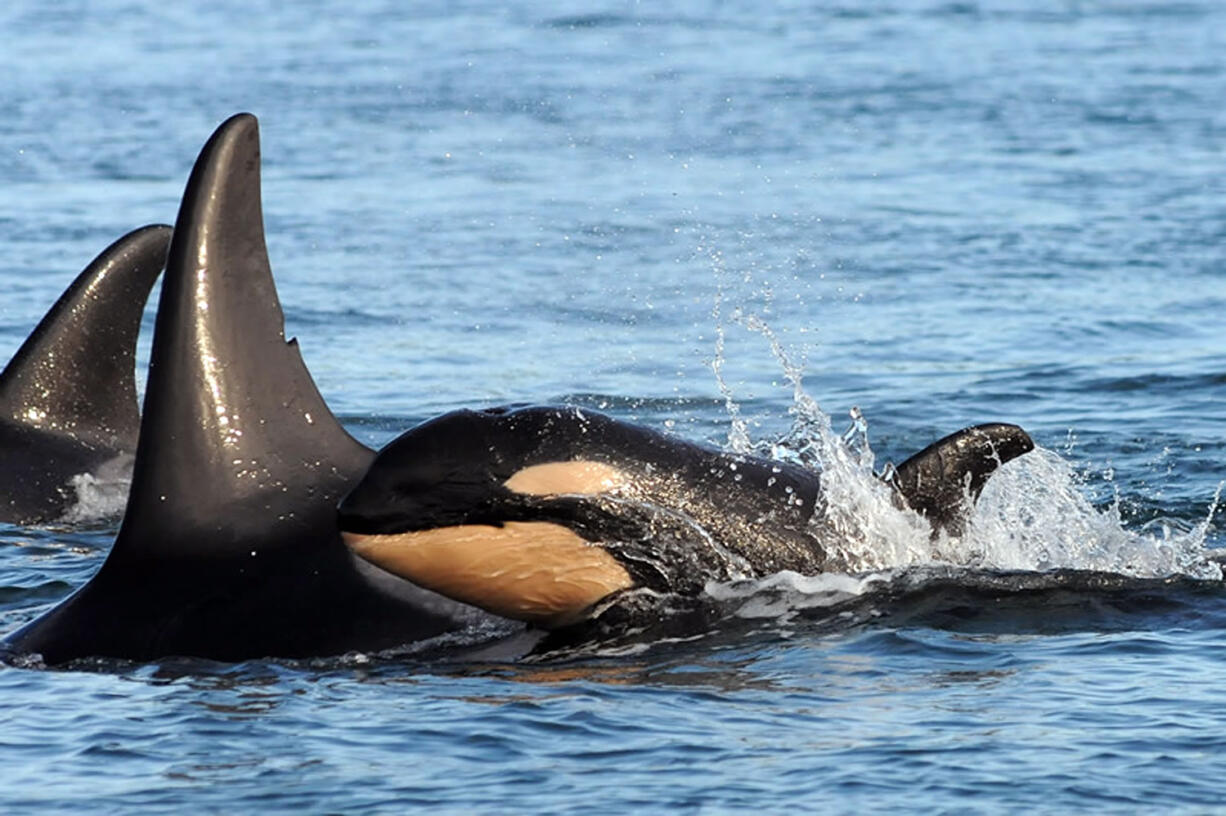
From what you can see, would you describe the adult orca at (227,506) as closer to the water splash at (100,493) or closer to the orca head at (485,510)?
the orca head at (485,510)

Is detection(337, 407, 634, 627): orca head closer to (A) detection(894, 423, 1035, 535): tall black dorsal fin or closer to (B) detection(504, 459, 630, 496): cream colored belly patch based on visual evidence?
(B) detection(504, 459, 630, 496): cream colored belly patch

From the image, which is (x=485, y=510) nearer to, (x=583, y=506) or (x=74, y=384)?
(x=583, y=506)

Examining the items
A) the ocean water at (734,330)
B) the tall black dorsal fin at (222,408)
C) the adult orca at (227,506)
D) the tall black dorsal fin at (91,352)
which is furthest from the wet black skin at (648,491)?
the tall black dorsal fin at (91,352)

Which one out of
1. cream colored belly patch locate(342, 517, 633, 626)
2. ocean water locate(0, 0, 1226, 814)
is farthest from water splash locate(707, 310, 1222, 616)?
cream colored belly patch locate(342, 517, 633, 626)

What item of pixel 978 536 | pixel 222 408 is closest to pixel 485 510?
pixel 222 408

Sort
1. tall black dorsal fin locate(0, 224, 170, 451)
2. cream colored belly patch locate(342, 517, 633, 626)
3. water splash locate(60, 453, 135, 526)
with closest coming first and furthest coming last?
1. cream colored belly patch locate(342, 517, 633, 626)
2. tall black dorsal fin locate(0, 224, 170, 451)
3. water splash locate(60, 453, 135, 526)

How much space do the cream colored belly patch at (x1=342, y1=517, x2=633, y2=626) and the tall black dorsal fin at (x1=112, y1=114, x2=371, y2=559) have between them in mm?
828

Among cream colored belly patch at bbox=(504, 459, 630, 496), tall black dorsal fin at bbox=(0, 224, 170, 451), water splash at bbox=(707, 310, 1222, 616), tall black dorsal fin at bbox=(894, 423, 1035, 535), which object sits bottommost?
water splash at bbox=(707, 310, 1222, 616)

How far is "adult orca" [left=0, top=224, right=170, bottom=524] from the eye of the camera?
14.2m

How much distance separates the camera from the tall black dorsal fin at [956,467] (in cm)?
1063

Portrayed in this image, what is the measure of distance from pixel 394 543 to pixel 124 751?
1.54 m

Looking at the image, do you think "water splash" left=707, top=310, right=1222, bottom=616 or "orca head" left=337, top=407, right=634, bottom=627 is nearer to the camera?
"orca head" left=337, top=407, right=634, bottom=627

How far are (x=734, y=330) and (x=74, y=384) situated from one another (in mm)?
9091

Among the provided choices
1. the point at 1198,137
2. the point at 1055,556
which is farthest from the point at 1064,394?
A: the point at 1198,137
